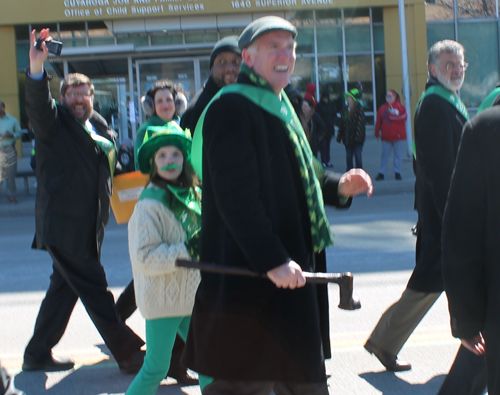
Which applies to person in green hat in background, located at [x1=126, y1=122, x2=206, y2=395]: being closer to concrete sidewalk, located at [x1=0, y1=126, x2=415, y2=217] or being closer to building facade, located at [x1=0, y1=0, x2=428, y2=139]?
concrete sidewalk, located at [x1=0, y1=126, x2=415, y2=217]

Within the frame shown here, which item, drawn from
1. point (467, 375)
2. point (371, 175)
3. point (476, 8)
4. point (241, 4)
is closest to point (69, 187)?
point (467, 375)

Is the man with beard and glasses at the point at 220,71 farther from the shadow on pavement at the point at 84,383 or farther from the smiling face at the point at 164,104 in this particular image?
the shadow on pavement at the point at 84,383

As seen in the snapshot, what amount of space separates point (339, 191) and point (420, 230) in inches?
48.0

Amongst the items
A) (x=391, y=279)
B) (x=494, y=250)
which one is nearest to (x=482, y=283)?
(x=494, y=250)

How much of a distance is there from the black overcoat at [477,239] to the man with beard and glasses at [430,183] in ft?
4.99

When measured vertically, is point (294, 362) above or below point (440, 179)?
below

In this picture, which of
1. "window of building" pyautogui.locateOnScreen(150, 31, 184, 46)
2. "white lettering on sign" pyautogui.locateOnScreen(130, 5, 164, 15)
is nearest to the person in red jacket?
"white lettering on sign" pyautogui.locateOnScreen(130, 5, 164, 15)

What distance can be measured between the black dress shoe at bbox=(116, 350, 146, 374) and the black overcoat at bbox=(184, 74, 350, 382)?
64.4 inches

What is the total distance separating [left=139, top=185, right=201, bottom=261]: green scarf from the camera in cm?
324

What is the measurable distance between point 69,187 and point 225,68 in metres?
1.18

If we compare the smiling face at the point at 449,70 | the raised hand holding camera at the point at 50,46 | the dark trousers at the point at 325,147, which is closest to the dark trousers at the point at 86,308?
the raised hand holding camera at the point at 50,46

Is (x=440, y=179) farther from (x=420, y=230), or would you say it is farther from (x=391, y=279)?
(x=391, y=279)

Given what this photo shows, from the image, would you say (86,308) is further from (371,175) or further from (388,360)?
(371,175)

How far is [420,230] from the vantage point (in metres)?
3.87
